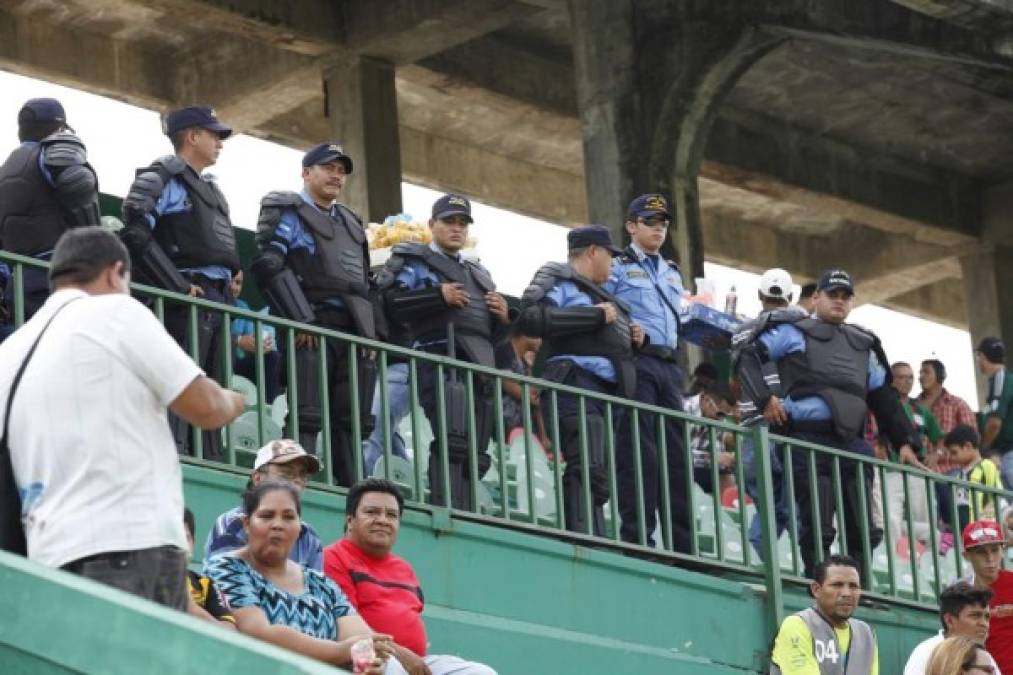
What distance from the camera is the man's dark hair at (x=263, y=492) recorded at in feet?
27.7

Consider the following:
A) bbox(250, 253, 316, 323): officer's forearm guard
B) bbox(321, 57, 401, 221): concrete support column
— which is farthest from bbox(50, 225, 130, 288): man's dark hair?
bbox(321, 57, 401, 221): concrete support column

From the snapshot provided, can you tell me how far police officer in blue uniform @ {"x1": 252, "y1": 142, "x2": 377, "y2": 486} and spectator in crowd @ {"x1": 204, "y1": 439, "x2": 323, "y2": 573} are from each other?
1.65 metres

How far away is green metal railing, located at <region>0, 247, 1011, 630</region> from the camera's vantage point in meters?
10.9

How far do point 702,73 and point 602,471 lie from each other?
27.8ft

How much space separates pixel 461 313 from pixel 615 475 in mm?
1001

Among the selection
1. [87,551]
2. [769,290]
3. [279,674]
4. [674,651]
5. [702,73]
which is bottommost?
[279,674]

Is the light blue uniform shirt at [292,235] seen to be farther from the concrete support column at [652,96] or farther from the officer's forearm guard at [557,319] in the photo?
the concrete support column at [652,96]

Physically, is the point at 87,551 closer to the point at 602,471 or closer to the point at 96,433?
the point at 96,433

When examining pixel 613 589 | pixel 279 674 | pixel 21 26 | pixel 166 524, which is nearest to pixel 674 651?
pixel 613 589

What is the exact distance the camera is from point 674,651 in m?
12.0

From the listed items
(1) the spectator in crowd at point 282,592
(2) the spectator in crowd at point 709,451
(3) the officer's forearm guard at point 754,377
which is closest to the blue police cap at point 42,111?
(1) the spectator in crowd at point 282,592

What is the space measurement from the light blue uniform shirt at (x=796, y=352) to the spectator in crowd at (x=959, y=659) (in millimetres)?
2311

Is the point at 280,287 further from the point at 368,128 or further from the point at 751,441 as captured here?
the point at 368,128

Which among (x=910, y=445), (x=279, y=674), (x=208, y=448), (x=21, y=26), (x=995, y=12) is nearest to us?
(x=279, y=674)
